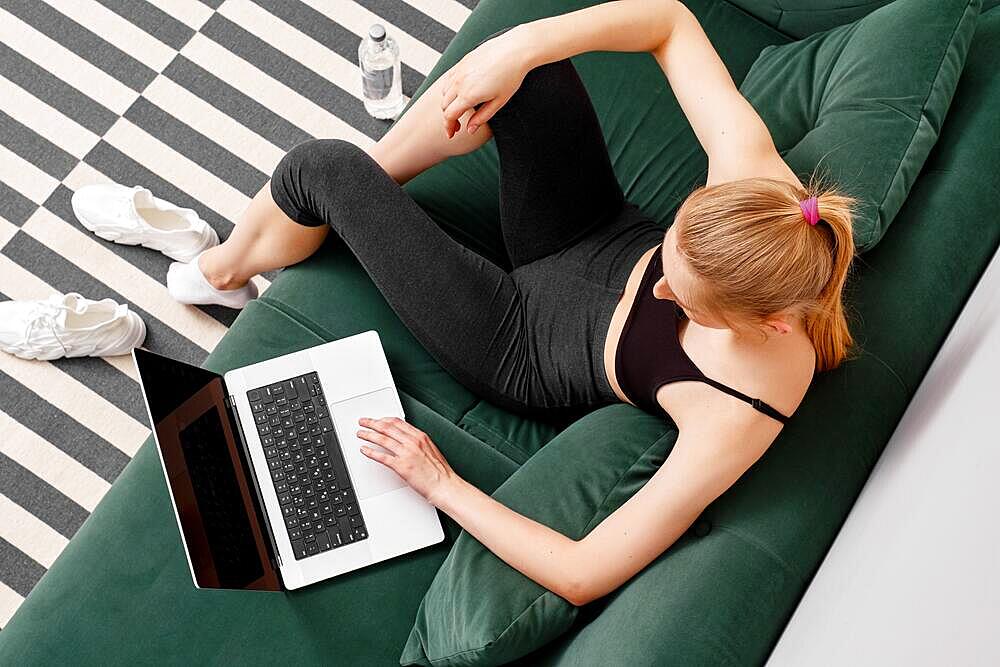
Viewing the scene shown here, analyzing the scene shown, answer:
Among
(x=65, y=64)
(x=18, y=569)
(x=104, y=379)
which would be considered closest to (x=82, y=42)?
(x=65, y=64)

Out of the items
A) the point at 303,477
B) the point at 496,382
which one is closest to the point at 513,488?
the point at 496,382

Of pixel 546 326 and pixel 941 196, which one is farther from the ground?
pixel 941 196

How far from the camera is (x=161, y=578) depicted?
62.1 inches

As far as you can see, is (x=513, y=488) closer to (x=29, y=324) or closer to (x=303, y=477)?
(x=303, y=477)

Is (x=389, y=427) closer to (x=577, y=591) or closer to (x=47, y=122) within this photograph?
(x=577, y=591)

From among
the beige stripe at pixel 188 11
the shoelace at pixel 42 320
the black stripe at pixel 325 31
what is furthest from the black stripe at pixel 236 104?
the shoelace at pixel 42 320

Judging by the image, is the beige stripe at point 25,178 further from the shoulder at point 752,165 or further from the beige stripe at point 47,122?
the shoulder at point 752,165

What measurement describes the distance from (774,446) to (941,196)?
51 cm

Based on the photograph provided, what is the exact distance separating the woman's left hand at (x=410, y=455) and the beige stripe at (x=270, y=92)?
1050 mm

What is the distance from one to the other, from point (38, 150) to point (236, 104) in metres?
0.51

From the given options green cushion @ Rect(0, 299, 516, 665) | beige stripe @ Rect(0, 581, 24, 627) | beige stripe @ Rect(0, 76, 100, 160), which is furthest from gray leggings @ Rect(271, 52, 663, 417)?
beige stripe @ Rect(0, 581, 24, 627)

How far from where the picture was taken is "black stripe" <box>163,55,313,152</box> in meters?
2.46

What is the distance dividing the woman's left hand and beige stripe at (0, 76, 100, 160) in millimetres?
1281

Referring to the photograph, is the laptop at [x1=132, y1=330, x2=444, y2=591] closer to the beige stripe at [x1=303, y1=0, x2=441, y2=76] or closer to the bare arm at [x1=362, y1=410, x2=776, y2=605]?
the bare arm at [x1=362, y1=410, x2=776, y2=605]
